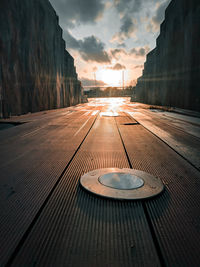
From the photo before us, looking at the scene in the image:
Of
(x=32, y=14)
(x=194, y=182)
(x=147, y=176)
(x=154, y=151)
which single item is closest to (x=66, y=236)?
(x=147, y=176)

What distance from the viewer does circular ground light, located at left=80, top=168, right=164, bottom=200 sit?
1309 millimetres

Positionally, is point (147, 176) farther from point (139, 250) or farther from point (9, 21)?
point (9, 21)

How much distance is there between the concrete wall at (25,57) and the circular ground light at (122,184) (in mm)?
6914

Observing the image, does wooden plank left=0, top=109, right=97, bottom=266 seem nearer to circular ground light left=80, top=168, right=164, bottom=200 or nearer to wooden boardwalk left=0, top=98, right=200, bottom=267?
wooden boardwalk left=0, top=98, right=200, bottom=267

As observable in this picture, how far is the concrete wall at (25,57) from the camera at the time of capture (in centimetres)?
717

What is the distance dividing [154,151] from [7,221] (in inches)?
88.1

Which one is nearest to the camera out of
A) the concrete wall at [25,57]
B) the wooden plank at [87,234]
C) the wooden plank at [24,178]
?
the wooden plank at [87,234]

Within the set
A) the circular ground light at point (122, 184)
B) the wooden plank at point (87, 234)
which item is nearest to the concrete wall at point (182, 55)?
the circular ground light at point (122, 184)

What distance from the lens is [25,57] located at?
9.05 m

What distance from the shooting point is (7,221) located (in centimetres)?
108

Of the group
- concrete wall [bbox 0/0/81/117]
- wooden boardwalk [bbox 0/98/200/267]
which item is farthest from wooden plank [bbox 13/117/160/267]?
concrete wall [bbox 0/0/81/117]

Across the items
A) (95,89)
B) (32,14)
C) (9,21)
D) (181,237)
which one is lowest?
(181,237)

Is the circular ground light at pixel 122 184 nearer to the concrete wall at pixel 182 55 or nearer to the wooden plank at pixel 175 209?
the wooden plank at pixel 175 209

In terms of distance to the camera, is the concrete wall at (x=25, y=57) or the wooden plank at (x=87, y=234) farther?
the concrete wall at (x=25, y=57)
